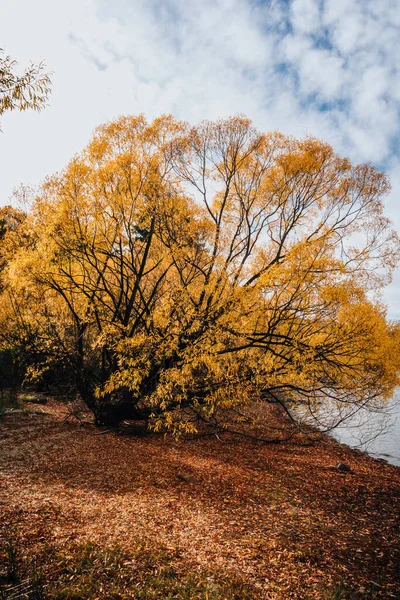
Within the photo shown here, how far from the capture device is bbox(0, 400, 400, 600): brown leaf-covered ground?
170 inches

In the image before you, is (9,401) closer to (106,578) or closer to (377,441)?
(106,578)

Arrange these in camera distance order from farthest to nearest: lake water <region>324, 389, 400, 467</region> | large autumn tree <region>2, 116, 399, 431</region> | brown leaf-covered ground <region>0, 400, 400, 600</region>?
lake water <region>324, 389, 400, 467</region> < large autumn tree <region>2, 116, 399, 431</region> < brown leaf-covered ground <region>0, 400, 400, 600</region>

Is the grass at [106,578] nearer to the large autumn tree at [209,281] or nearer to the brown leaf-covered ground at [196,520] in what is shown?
the brown leaf-covered ground at [196,520]

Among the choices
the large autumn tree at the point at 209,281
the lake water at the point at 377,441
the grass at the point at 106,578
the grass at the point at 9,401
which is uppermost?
the large autumn tree at the point at 209,281

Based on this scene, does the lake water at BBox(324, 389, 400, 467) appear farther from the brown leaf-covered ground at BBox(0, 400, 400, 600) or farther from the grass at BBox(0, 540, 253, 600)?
the grass at BBox(0, 540, 253, 600)

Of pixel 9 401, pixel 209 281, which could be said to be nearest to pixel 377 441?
pixel 209 281

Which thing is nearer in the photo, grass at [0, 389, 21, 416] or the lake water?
the lake water

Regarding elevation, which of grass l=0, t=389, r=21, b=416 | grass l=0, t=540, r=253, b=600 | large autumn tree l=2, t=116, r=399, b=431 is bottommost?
grass l=0, t=389, r=21, b=416

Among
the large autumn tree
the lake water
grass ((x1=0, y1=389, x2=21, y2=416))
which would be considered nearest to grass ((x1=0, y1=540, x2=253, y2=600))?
the large autumn tree

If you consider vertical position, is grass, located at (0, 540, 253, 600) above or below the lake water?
below

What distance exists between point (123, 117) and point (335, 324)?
9801 mm

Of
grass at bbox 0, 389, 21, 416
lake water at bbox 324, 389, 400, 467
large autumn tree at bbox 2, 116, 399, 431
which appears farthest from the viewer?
grass at bbox 0, 389, 21, 416

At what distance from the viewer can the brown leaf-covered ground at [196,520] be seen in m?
4.31

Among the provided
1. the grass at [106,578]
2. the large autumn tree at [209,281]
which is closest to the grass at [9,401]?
the large autumn tree at [209,281]
